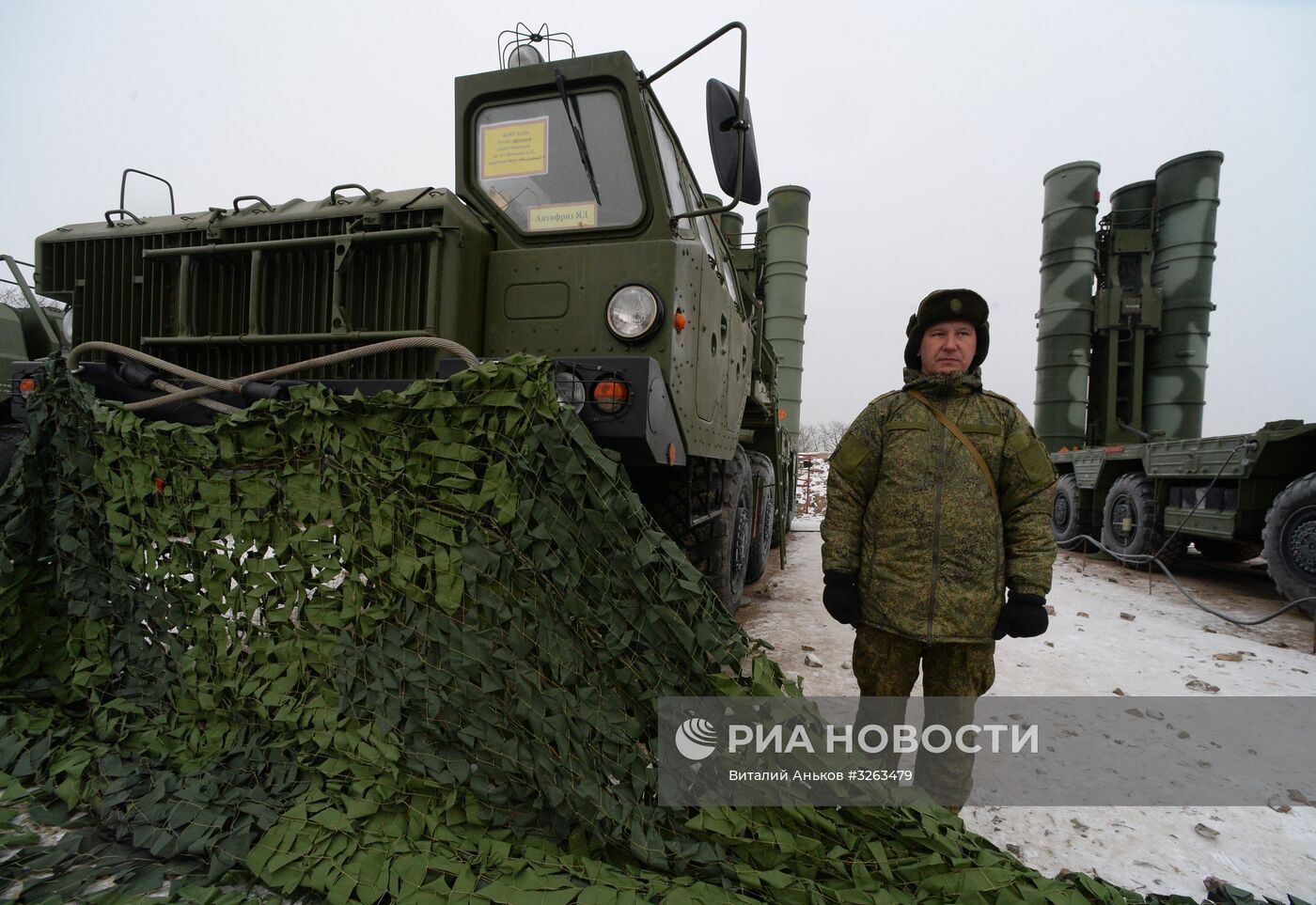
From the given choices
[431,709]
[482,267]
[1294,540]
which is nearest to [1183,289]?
[1294,540]

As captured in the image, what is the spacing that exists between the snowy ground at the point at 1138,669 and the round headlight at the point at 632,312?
6.79ft

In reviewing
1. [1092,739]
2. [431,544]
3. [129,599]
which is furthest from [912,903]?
[129,599]

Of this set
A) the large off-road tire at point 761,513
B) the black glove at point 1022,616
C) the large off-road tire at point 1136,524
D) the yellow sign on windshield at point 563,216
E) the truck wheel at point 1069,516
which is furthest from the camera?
the truck wheel at point 1069,516

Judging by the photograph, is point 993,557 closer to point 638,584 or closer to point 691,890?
point 638,584

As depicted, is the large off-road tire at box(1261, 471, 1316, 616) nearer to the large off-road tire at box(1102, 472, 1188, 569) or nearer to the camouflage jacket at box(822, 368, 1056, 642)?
the large off-road tire at box(1102, 472, 1188, 569)

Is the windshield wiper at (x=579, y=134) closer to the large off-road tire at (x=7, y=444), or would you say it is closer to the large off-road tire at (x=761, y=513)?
the large off-road tire at (x=761, y=513)

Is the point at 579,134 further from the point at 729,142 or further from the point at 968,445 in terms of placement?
the point at 968,445

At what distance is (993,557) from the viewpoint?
1.93m

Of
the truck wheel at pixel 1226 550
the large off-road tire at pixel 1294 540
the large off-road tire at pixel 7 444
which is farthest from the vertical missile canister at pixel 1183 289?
the large off-road tire at pixel 7 444

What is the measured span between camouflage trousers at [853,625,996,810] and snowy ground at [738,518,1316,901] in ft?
1.08

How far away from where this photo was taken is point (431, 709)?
5.69 ft

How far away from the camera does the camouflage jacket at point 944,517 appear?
1.93 metres

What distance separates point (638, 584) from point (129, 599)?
6.30ft

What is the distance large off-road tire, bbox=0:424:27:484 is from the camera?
5438 mm
